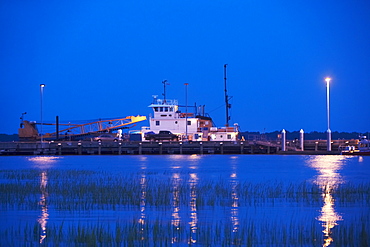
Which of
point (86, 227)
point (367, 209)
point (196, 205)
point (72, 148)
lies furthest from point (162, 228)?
point (72, 148)

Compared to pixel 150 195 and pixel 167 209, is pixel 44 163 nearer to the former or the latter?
pixel 150 195

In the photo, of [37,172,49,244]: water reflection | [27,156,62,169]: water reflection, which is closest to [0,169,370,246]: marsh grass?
[37,172,49,244]: water reflection

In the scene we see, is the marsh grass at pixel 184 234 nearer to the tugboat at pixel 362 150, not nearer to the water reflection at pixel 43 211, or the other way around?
the water reflection at pixel 43 211

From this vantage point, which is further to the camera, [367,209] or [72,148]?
[72,148]

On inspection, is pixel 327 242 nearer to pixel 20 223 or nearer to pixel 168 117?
pixel 20 223

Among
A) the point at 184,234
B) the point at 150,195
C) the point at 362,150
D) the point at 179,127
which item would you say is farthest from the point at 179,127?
the point at 184,234

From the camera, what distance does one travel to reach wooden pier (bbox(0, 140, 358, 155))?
78.7 m

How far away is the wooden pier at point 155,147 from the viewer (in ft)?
258

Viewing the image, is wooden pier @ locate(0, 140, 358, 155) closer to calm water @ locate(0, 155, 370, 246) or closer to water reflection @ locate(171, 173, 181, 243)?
water reflection @ locate(171, 173, 181, 243)

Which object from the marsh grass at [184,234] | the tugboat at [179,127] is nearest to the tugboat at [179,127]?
the tugboat at [179,127]

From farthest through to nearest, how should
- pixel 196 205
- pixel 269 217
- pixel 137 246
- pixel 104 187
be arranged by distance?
pixel 104 187 → pixel 196 205 → pixel 269 217 → pixel 137 246

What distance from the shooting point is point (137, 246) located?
16.2m

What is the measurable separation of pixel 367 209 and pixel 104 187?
1299 centimetres

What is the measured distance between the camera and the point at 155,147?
79.6 meters
